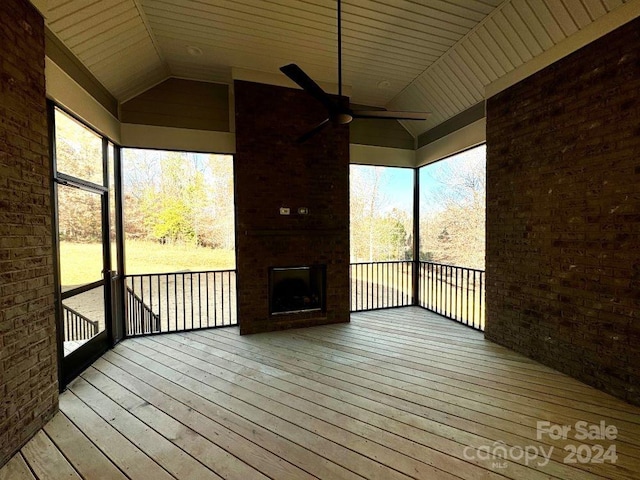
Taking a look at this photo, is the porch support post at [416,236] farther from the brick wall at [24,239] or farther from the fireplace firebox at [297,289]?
the brick wall at [24,239]

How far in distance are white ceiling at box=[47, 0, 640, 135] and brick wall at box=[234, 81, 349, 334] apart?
517 mm

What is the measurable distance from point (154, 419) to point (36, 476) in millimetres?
634

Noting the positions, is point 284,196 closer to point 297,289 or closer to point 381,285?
point 297,289

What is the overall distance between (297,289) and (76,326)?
2594 mm

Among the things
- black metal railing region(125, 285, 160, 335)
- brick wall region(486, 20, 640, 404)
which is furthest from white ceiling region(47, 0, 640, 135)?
black metal railing region(125, 285, 160, 335)

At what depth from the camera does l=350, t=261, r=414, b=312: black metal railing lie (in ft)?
16.8

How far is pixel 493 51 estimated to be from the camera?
10.5 feet

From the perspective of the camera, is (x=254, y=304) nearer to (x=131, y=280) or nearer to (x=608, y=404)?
(x=131, y=280)

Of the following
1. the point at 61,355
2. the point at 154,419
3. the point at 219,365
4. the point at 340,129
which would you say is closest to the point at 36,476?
the point at 154,419

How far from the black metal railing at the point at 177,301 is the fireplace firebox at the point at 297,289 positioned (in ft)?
2.29

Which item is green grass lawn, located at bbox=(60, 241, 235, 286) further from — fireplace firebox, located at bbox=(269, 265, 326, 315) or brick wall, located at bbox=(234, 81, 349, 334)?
fireplace firebox, located at bbox=(269, 265, 326, 315)

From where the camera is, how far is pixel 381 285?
5301 millimetres

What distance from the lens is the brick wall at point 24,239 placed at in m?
1.86

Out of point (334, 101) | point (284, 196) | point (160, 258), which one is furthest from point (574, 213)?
point (160, 258)
